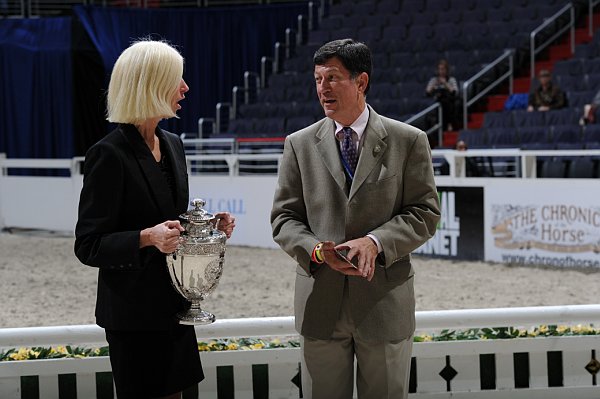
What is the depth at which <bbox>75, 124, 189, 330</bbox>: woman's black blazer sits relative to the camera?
2516 mm

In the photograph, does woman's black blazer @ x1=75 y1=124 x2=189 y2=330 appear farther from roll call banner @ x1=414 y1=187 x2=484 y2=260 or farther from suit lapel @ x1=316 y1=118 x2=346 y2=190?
roll call banner @ x1=414 y1=187 x2=484 y2=260

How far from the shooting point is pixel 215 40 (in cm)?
1856

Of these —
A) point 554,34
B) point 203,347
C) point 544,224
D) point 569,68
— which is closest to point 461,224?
point 544,224

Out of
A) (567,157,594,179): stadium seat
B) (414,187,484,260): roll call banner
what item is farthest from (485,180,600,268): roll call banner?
(567,157,594,179): stadium seat

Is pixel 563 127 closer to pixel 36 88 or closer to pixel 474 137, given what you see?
pixel 474 137

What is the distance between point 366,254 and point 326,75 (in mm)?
487

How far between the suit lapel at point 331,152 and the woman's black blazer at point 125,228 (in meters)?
0.43

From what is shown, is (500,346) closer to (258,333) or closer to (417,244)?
(258,333)

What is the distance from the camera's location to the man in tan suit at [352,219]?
264cm

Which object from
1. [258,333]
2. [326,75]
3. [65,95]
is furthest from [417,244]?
[65,95]

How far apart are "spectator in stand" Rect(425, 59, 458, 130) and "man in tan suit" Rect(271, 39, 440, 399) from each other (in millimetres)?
10926

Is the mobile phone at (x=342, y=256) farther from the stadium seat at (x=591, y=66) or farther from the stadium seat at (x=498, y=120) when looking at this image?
the stadium seat at (x=591, y=66)

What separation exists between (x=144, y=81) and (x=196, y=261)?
0.47 meters

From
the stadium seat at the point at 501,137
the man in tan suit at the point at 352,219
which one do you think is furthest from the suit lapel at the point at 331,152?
the stadium seat at the point at 501,137
